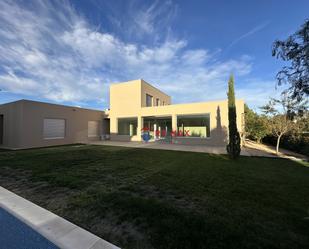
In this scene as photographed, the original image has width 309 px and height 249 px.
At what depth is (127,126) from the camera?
18828mm

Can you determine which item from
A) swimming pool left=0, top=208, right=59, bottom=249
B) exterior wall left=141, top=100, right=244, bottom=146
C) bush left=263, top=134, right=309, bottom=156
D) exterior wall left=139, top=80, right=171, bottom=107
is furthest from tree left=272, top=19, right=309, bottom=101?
exterior wall left=139, top=80, right=171, bottom=107

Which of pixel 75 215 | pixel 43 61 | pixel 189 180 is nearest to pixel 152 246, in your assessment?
pixel 75 215

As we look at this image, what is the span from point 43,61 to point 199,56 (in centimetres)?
1435

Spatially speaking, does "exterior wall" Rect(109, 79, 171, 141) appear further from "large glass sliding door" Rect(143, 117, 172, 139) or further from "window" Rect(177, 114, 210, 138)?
"window" Rect(177, 114, 210, 138)

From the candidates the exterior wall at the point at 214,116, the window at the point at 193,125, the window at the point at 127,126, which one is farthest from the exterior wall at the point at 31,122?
the window at the point at 193,125

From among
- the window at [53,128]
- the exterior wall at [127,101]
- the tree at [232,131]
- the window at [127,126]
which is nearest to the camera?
the tree at [232,131]

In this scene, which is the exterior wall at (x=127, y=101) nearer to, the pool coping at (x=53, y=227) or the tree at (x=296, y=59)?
the pool coping at (x=53, y=227)

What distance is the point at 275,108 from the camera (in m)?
9.80

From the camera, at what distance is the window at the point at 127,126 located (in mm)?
18188

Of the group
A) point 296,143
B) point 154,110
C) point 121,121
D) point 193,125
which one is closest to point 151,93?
point 154,110

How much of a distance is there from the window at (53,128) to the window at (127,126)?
642 cm

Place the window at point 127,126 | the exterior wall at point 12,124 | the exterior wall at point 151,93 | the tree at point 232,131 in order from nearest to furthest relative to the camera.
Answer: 1. the tree at point 232,131
2. the exterior wall at point 12,124
3. the exterior wall at point 151,93
4. the window at point 127,126

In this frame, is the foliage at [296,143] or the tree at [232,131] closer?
the tree at [232,131]

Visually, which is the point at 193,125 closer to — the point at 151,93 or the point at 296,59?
the point at 151,93
